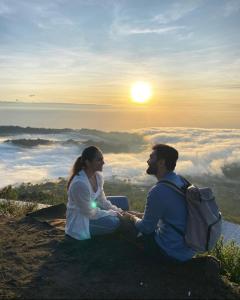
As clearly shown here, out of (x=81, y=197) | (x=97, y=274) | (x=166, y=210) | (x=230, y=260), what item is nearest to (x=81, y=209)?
(x=81, y=197)

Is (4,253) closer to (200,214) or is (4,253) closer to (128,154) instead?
(200,214)

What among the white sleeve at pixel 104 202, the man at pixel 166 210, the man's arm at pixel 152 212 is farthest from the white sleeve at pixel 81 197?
the man's arm at pixel 152 212

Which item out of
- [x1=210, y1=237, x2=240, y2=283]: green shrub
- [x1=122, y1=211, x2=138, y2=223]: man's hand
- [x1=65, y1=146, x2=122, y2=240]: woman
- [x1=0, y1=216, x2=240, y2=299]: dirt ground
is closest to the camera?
[x1=0, y1=216, x2=240, y2=299]: dirt ground

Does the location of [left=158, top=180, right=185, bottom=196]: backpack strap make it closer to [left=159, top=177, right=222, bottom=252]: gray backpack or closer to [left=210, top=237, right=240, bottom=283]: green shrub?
[left=159, top=177, right=222, bottom=252]: gray backpack

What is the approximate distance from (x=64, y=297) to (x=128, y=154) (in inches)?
5546

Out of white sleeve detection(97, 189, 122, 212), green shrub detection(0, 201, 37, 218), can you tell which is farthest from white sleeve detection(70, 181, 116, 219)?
green shrub detection(0, 201, 37, 218)

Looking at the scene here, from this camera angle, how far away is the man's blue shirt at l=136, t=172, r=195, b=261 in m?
5.46

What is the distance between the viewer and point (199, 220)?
5.45 m

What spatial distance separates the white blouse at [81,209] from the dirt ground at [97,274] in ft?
0.61

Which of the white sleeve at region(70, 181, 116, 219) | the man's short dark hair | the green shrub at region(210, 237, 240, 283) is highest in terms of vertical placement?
the man's short dark hair

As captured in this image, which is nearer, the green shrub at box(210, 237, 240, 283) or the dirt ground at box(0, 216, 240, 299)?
the dirt ground at box(0, 216, 240, 299)

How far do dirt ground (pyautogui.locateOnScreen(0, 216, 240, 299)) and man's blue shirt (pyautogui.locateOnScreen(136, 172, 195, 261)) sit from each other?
33 cm

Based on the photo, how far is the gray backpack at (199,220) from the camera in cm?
545

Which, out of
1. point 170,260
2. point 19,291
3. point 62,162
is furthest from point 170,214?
point 62,162
